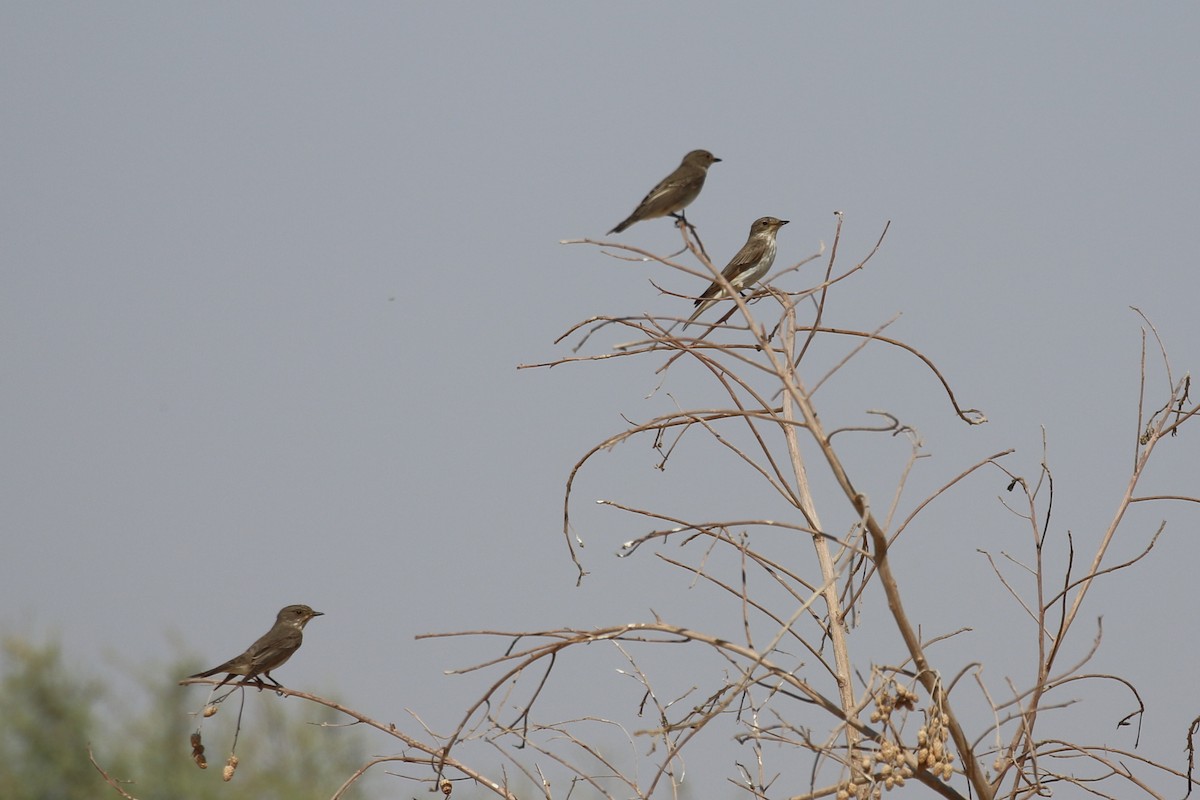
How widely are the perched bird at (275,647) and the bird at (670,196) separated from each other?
2.88 m

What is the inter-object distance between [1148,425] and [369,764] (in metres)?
2.52

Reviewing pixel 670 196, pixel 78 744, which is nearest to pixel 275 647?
pixel 670 196

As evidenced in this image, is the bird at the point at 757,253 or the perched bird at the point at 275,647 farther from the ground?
the bird at the point at 757,253

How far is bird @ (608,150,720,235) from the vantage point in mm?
6520

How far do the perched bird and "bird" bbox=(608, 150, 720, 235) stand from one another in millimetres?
2879

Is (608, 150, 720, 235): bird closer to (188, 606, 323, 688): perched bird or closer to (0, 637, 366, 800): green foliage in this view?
(188, 606, 323, 688): perched bird

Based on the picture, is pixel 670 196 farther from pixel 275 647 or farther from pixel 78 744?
pixel 78 744

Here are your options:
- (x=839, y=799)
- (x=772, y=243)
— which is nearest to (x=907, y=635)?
(x=839, y=799)

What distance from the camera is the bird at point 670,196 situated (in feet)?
21.4

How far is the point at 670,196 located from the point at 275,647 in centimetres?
323

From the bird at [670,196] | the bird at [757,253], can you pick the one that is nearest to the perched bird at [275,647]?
the bird at [670,196]

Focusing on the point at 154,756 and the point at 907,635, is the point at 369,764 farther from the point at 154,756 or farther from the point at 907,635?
the point at 154,756

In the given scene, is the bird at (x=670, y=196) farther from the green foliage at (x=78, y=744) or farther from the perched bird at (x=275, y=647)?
the green foliage at (x=78, y=744)

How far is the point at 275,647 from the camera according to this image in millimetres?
7398
